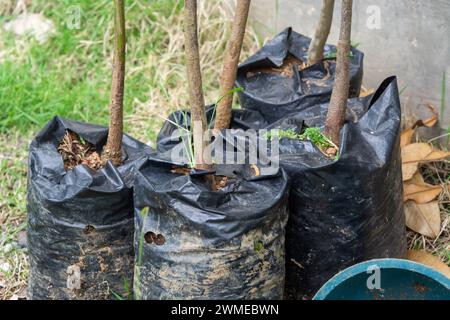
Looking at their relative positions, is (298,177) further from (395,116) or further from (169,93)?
(169,93)

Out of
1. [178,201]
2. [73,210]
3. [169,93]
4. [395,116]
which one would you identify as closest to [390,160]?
[395,116]

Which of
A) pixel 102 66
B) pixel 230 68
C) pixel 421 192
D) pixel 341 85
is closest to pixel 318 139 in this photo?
pixel 341 85

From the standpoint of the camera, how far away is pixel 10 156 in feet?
10.7

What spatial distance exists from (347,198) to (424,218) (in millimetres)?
599

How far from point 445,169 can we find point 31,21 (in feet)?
7.82

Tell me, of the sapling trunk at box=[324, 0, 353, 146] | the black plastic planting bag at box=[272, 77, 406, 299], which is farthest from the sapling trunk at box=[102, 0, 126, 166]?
the sapling trunk at box=[324, 0, 353, 146]

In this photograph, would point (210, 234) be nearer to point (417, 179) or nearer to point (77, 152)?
point (77, 152)

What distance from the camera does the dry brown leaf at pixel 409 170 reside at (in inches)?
107

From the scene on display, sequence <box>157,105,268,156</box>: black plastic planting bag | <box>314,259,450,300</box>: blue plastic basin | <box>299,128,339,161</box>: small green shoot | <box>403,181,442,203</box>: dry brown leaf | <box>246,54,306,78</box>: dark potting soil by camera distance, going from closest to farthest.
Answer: <box>314,259,450,300</box>: blue plastic basin → <box>299,128,339,161</box>: small green shoot → <box>157,105,268,156</box>: black plastic planting bag → <box>403,181,442,203</box>: dry brown leaf → <box>246,54,306,78</box>: dark potting soil

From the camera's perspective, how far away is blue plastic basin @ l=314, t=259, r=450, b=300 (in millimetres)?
1939

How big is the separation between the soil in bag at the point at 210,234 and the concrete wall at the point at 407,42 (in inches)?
39.4

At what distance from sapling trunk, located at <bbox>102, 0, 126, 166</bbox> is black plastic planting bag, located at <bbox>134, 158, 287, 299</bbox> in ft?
0.75

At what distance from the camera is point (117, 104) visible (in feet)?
7.64

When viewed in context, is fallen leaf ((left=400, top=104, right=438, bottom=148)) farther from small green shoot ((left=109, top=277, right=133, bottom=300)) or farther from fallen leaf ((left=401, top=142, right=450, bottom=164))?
small green shoot ((left=109, top=277, right=133, bottom=300))
